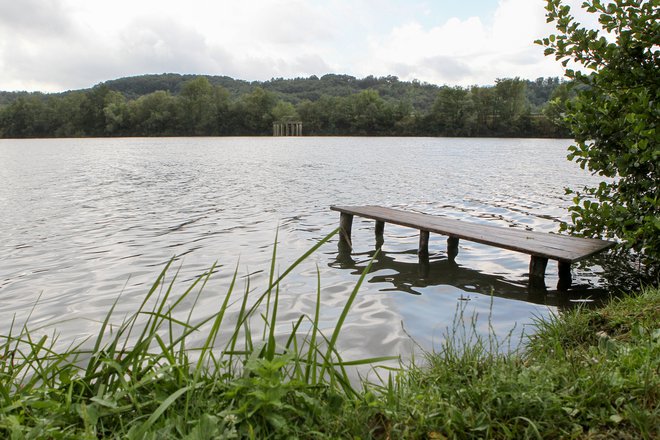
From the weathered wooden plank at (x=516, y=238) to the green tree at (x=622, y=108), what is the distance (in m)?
0.49

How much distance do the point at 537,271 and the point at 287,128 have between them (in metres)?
116

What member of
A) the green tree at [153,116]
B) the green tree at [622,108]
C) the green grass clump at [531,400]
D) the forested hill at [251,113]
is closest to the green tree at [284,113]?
the forested hill at [251,113]

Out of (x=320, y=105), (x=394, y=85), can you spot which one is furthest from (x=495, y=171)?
(x=394, y=85)

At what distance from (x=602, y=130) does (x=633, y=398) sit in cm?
555

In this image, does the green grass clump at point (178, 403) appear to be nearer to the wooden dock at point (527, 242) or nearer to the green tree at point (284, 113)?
the wooden dock at point (527, 242)

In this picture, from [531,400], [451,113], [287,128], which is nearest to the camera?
[531,400]

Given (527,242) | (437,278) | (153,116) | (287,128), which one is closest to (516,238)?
(527,242)

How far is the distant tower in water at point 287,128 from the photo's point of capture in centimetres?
11900

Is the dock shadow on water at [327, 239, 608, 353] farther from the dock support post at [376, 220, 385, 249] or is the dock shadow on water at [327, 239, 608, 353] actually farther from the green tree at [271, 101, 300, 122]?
the green tree at [271, 101, 300, 122]

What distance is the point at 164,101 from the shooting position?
122 m

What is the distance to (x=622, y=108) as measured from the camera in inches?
272

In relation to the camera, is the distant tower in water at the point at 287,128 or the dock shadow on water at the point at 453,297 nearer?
the dock shadow on water at the point at 453,297

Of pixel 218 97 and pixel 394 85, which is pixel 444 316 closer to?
pixel 218 97

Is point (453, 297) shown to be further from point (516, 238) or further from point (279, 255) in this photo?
point (279, 255)
